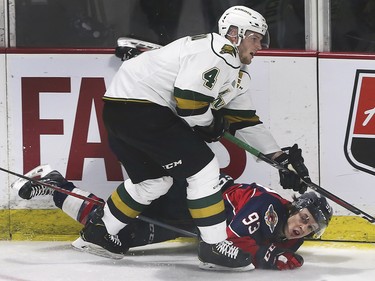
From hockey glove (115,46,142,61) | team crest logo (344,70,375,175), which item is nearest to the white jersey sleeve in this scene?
hockey glove (115,46,142,61)

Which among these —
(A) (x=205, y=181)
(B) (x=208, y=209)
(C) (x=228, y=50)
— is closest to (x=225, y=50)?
(C) (x=228, y=50)

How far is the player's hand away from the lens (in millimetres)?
4242

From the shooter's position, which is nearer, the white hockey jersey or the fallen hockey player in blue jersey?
the white hockey jersey

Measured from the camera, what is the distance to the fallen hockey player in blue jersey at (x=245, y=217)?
4.28m

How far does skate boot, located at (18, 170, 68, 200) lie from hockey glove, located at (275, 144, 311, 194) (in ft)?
3.12

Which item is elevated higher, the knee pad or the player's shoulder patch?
the player's shoulder patch

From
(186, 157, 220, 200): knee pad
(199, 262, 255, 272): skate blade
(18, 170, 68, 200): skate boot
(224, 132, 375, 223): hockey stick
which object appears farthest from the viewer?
(18, 170, 68, 200): skate boot

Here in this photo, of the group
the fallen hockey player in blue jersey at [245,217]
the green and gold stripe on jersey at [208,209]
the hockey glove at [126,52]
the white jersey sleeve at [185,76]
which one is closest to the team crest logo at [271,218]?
the fallen hockey player in blue jersey at [245,217]

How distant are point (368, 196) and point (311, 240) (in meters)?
0.32

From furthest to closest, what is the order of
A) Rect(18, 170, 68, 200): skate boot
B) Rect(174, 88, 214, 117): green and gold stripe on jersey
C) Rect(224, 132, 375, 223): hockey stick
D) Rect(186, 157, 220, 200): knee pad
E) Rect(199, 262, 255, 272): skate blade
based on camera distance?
Rect(18, 170, 68, 200): skate boot, Rect(224, 132, 375, 223): hockey stick, Rect(199, 262, 255, 272): skate blade, Rect(186, 157, 220, 200): knee pad, Rect(174, 88, 214, 117): green and gold stripe on jersey

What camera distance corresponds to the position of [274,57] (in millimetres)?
4609

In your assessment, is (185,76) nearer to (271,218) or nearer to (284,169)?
(284,169)

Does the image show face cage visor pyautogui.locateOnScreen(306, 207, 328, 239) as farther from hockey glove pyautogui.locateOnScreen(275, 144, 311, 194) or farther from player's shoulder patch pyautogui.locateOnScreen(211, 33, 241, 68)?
player's shoulder patch pyautogui.locateOnScreen(211, 33, 241, 68)

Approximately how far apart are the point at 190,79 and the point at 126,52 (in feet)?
2.48
